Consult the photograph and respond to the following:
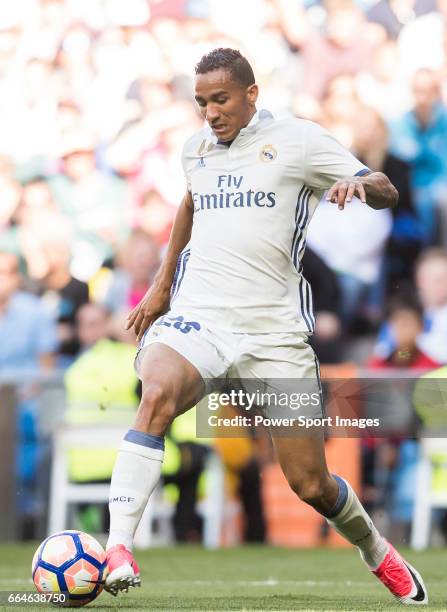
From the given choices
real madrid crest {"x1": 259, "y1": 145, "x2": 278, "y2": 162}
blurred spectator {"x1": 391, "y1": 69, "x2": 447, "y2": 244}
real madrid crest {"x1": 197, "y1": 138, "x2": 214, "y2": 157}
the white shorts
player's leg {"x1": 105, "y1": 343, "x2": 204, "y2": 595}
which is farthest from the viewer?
blurred spectator {"x1": 391, "y1": 69, "x2": 447, "y2": 244}

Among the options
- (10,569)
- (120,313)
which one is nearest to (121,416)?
(120,313)

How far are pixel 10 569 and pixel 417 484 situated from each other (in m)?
3.53

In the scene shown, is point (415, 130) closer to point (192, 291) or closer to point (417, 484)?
point (417, 484)

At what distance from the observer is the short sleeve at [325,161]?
5.87m

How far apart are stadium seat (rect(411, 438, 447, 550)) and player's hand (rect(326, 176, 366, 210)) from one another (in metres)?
5.39

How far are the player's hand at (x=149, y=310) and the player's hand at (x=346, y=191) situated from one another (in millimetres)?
1134

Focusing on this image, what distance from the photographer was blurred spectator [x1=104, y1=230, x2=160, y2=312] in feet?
37.4

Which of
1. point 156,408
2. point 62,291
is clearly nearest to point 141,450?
point 156,408

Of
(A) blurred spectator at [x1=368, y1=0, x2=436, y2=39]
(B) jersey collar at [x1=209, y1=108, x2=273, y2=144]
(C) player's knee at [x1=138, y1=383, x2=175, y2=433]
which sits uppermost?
(A) blurred spectator at [x1=368, y1=0, x2=436, y2=39]

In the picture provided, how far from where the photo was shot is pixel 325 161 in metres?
5.91

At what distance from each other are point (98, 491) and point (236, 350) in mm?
5275

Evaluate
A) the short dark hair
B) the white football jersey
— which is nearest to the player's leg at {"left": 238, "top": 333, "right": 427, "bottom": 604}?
the white football jersey

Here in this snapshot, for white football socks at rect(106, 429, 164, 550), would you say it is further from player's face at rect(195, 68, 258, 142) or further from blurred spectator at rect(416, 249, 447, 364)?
blurred spectator at rect(416, 249, 447, 364)

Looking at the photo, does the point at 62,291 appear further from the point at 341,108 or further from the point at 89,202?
the point at 341,108
